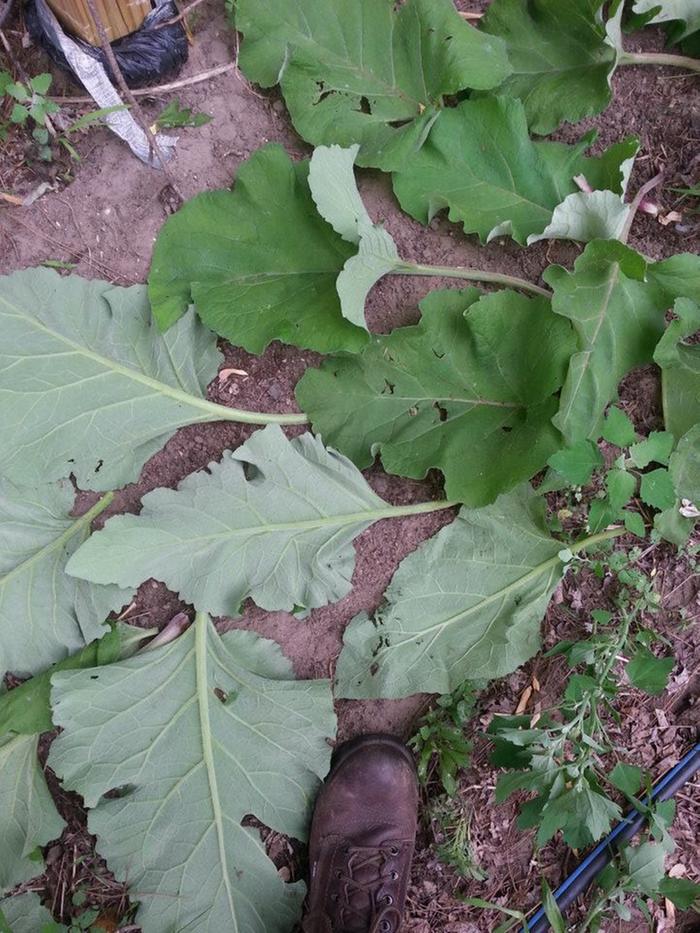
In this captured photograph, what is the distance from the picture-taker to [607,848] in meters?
2.23

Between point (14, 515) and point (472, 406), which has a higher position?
point (14, 515)

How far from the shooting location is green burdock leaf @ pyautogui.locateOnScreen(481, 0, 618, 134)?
2145 millimetres

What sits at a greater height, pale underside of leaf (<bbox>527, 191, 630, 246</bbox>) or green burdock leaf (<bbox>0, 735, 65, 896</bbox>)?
pale underside of leaf (<bbox>527, 191, 630, 246</bbox>)

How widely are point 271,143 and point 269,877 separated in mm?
1975


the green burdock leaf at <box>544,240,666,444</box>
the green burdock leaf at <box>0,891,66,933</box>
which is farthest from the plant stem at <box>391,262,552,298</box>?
the green burdock leaf at <box>0,891,66,933</box>

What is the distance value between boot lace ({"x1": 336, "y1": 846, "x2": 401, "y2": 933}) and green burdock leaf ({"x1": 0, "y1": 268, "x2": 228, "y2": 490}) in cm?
127

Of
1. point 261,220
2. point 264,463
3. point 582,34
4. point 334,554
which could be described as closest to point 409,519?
point 334,554

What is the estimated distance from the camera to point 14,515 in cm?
213

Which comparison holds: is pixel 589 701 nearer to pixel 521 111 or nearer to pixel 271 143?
pixel 521 111

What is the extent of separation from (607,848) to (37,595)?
5.64 ft

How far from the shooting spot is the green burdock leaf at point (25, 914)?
88.1 inches

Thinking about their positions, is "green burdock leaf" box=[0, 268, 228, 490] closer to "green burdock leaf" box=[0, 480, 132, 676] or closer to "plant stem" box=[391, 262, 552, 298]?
"green burdock leaf" box=[0, 480, 132, 676]

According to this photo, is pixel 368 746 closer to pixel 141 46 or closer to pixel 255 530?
pixel 255 530

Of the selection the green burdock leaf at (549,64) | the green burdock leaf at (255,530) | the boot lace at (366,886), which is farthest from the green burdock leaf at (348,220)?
the boot lace at (366,886)
